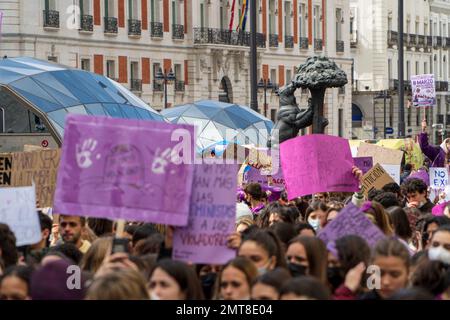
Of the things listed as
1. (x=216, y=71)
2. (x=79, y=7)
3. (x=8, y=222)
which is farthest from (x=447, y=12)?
(x=8, y=222)

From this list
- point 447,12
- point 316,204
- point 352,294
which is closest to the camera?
point 352,294

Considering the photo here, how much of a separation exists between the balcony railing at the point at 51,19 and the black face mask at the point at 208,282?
39.7 m

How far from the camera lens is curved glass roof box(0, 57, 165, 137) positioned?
91.7ft

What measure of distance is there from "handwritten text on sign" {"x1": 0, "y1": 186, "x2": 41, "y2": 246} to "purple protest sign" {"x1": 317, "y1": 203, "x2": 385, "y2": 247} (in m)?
2.05

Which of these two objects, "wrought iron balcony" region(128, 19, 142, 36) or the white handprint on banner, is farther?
"wrought iron balcony" region(128, 19, 142, 36)

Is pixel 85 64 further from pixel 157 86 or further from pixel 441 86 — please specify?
pixel 441 86

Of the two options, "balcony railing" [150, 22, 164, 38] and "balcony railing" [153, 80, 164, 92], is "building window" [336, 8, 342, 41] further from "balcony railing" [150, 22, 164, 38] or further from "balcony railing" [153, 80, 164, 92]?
"balcony railing" [153, 80, 164, 92]

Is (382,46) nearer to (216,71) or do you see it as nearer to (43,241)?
(216,71)

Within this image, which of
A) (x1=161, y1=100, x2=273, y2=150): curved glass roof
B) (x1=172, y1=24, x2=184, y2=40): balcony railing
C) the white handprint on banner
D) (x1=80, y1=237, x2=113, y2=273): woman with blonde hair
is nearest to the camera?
the white handprint on banner

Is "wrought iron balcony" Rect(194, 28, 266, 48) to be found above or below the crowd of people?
above

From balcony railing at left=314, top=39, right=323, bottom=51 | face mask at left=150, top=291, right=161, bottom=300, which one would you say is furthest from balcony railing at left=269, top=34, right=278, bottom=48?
face mask at left=150, top=291, right=161, bottom=300

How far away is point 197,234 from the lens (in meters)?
9.45

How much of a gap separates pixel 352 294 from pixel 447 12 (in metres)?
86.8

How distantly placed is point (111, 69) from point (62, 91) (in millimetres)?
25152
